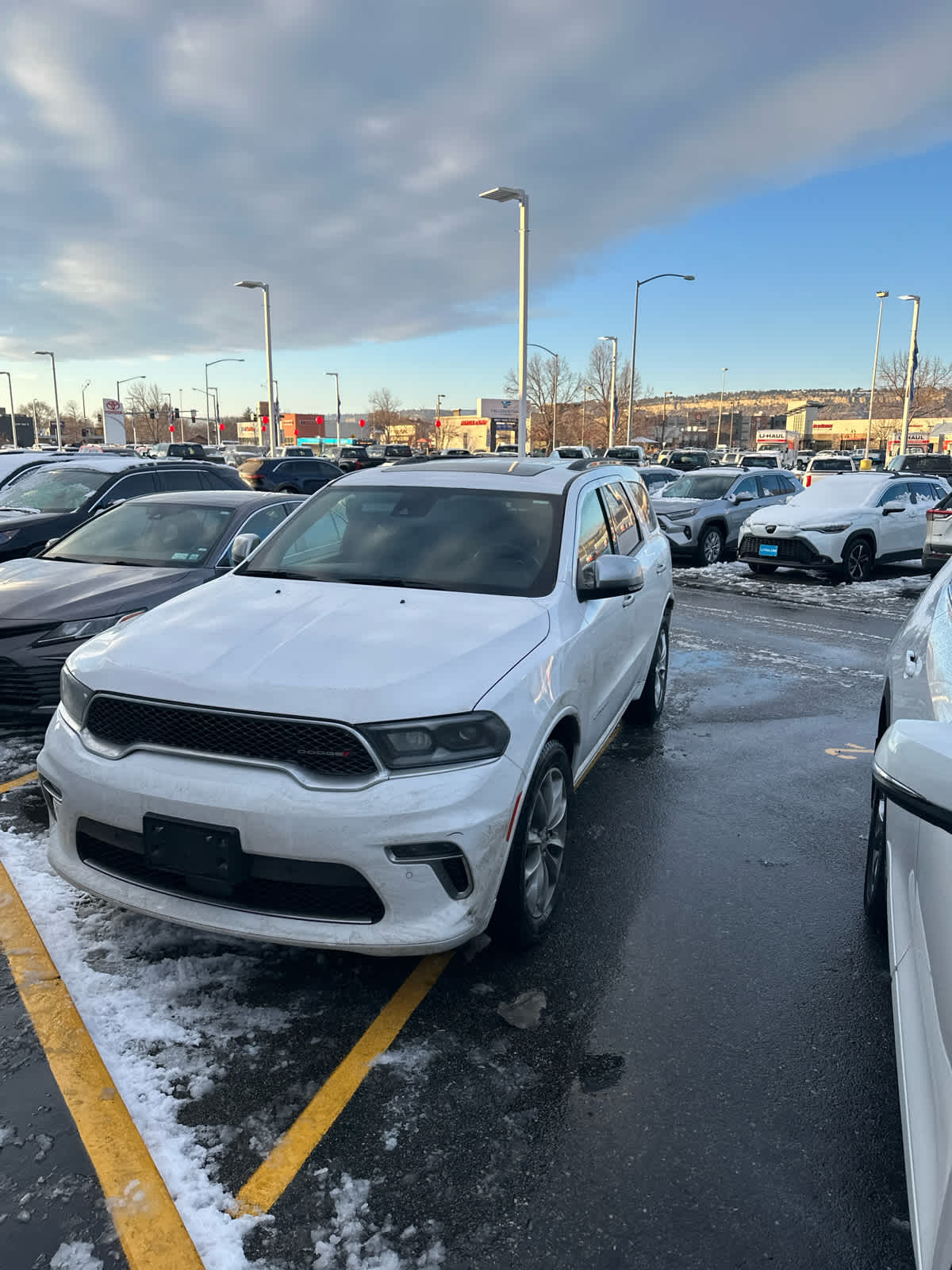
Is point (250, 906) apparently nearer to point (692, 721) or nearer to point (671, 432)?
point (692, 721)

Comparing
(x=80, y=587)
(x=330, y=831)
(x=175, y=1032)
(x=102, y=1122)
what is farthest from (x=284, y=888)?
(x=80, y=587)

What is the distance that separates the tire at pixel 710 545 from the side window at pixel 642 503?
10159mm

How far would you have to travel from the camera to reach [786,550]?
14102 mm

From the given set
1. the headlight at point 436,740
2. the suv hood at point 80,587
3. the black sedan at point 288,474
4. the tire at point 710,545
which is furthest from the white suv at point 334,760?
the black sedan at point 288,474

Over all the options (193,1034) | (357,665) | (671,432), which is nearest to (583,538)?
(357,665)

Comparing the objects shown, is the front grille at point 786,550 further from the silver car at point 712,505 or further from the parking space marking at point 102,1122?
the parking space marking at point 102,1122

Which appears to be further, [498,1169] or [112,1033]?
[112,1033]

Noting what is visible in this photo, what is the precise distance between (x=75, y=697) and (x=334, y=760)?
114 centimetres

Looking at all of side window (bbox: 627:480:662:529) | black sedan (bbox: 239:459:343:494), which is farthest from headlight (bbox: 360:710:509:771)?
black sedan (bbox: 239:459:343:494)

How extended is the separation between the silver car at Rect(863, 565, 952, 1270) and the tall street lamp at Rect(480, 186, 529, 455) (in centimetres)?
1938

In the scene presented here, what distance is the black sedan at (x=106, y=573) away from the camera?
16.5ft

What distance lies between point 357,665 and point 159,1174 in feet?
5.09

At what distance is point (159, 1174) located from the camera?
225 centimetres

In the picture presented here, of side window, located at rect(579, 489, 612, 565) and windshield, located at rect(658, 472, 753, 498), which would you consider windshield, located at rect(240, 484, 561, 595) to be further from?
windshield, located at rect(658, 472, 753, 498)
